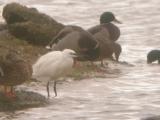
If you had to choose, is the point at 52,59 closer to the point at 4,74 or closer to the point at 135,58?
the point at 4,74

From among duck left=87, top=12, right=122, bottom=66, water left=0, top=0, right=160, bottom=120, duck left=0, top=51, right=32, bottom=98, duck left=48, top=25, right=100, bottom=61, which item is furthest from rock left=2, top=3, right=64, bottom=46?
duck left=0, top=51, right=32, bottom=98

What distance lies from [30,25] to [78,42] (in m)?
1.42

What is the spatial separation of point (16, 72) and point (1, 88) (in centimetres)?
105

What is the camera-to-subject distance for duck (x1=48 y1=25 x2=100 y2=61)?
16.2 metres

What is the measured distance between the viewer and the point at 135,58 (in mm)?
19047

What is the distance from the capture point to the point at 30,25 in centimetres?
1725

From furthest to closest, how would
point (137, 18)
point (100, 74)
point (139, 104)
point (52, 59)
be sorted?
1. point (137, 18)
2. point (100, 74)
3. point (52, 59)
4. point (139, 104)

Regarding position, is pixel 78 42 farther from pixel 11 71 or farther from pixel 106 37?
pixel 11 71

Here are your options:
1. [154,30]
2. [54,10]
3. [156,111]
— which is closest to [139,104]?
[156,111]

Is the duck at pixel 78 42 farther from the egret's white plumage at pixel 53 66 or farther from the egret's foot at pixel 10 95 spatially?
the egret's foot at pixel 10 95

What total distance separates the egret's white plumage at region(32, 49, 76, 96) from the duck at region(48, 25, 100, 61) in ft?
7.81

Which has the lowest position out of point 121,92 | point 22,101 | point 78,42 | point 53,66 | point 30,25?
point 121,92

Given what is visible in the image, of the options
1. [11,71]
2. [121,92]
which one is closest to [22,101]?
[11,71]

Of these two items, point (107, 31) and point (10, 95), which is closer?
point (10, 95)
